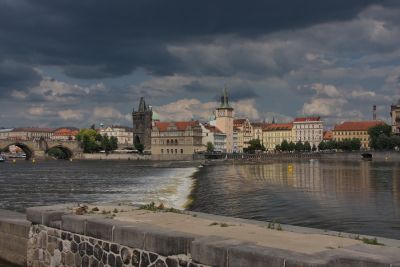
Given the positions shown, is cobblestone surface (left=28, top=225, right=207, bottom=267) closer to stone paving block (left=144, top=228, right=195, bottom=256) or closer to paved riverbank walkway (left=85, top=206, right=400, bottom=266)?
stone paving block (left=144, top=228, right=195, bottom=256)

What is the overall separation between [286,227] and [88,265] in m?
4.64

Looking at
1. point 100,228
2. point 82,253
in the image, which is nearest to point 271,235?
point 100,228

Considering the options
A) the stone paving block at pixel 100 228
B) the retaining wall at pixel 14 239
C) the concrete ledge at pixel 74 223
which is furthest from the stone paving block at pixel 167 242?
the retaining wall at pixel 14 239

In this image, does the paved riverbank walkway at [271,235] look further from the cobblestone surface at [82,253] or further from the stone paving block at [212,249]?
the cobblestone surface at [82,253]

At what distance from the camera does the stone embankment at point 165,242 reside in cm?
780

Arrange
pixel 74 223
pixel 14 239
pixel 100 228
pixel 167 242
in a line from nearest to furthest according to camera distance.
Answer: pixel 167 242 → pixel 100 228 → pixel 74 223 → pixel 14 239

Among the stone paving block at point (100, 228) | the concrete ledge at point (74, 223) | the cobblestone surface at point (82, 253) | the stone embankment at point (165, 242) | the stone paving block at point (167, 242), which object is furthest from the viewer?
the concrete ledge at point (74, 223)

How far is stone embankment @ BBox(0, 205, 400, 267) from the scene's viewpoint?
7.80 meters

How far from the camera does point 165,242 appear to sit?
9.49m

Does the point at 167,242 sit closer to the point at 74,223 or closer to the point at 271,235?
the point at 271,235

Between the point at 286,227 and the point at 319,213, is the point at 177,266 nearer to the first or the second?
the point at 286,227

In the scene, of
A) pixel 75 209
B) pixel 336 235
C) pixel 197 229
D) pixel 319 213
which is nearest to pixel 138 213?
pixel 75 209

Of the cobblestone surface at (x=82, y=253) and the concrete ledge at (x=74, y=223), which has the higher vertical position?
the concrete ledge at (x=74, y=223)

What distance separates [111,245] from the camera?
10.9 metres
